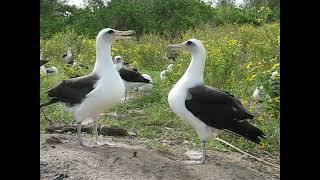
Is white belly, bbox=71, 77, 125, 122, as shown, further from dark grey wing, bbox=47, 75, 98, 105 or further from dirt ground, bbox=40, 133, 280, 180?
dirt ground, bbox=40, 133, 280, 180

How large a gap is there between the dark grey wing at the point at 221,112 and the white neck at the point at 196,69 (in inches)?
9.3

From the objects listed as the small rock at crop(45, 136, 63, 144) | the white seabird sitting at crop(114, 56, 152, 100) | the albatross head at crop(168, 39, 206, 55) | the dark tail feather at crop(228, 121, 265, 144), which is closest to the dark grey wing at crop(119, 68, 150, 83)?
the white seabird sitting at crop(114, 56, 152, 100)

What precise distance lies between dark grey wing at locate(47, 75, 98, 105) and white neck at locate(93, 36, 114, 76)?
100mm

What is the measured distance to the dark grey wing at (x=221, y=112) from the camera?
408cm

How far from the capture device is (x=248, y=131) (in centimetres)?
406

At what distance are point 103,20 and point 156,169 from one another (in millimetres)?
13676

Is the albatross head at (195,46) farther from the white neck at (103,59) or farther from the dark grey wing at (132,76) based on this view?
the dark grey wing at (132,76)

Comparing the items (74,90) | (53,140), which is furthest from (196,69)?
(53,140)

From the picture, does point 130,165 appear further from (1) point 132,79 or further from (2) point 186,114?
(1) point 132,79

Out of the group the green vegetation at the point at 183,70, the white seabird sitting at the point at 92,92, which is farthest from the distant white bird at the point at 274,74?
the white seabird sitting at the point at 92,92
